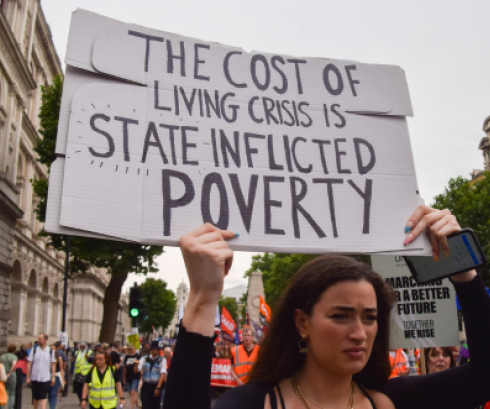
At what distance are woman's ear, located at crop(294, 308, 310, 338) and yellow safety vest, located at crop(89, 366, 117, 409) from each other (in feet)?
26.8

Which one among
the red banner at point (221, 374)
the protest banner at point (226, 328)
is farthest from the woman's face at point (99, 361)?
the protest banner at point (226, 328)

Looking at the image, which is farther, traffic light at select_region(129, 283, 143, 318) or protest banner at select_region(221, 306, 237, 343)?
protest banner at select_region(221, 306, 237, 343)

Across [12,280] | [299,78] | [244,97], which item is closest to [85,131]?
[244,97]

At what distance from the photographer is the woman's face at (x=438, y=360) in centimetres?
528

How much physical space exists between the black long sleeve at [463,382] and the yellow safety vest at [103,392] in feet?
26.8

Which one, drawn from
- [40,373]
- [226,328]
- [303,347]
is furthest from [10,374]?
[303,347]

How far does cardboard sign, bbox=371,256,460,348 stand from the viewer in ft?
17.0

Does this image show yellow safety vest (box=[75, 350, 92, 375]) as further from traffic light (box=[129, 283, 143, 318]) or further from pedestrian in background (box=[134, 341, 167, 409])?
pedestrian in background (box=[134, 341, 167, 409])

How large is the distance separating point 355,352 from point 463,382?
0.54 meters

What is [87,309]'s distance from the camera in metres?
57.3

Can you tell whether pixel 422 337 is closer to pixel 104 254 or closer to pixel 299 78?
pixel 299 78

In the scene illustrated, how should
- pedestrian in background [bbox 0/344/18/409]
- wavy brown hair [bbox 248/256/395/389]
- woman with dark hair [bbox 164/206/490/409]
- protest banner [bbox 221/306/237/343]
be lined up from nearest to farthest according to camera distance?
woman with dark hair [bbox 164/206/490/409], wavy brown hair [bbox 248/256/395/389], pedestrian in background [bbox 0/344/18/409], protest banner [bbox 221/306/237/343]

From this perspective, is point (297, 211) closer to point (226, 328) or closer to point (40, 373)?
point (40, 373)

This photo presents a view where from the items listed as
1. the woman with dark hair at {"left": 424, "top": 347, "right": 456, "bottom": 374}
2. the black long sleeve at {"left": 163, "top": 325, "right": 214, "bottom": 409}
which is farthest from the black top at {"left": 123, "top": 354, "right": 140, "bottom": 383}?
the black long sleeve at {"left": 163, "top": 325, "right": 214, "bottom": 409}
